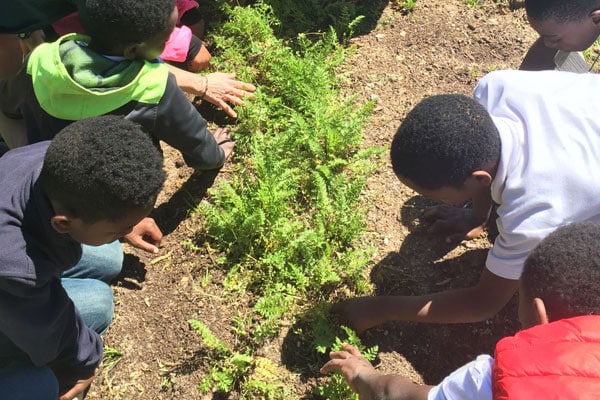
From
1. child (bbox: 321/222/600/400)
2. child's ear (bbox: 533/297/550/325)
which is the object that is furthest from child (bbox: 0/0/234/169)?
child's ear (bbox: 533/297/550/325)

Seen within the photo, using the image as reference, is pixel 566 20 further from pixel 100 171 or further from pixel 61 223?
pixel 61 223

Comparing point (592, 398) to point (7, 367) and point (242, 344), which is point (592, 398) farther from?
point (7, 367)

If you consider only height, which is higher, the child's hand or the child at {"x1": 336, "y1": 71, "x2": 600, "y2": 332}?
the child at {"x1": 336, "y1": 71, "x2": 600, "y2": 332}

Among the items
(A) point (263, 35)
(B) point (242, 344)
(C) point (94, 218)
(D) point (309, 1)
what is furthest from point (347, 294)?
(D) point (309, 1)

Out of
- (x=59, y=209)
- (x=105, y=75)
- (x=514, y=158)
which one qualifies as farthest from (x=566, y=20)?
(x=59, y=209)

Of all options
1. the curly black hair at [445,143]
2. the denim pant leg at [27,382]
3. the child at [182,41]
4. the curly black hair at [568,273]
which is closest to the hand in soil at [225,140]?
the child at [182,41]

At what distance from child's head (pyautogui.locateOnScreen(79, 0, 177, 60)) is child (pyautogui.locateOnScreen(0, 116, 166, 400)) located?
60cm

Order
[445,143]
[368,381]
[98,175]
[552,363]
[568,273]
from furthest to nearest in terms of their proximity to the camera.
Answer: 1. [368,381]
2. [445,143]
3. [98,175]
4. [568,273]
5. [552,363]

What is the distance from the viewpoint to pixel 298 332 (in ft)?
9.71

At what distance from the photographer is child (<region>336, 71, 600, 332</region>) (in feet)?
7.27

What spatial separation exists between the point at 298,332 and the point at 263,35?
229cm

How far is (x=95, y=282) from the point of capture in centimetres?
290

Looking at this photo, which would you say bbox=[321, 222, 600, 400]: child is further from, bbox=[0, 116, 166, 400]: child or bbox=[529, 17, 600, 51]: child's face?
bbox=[529, 17, 600, 51]: child's face

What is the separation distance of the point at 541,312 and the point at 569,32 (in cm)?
201
